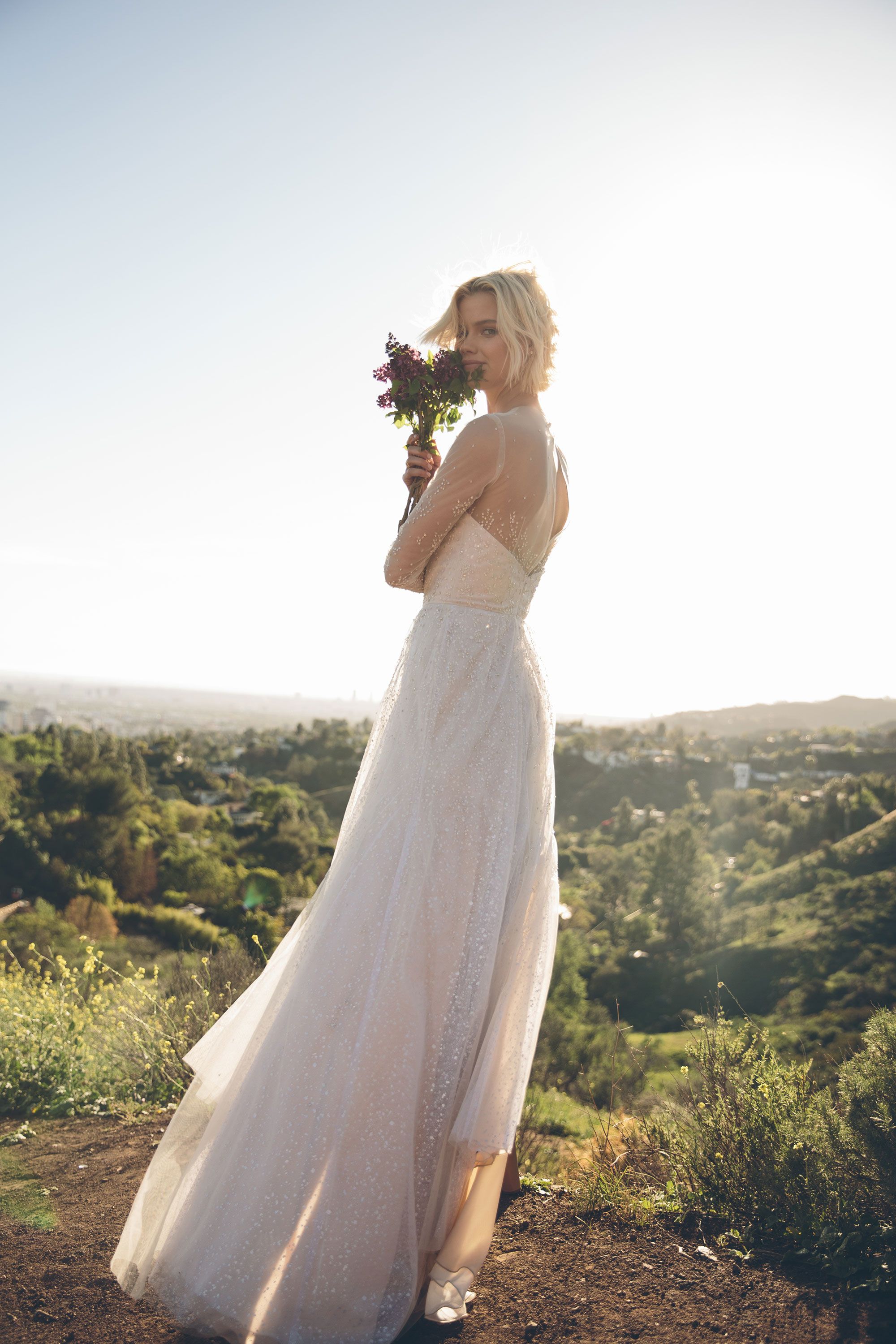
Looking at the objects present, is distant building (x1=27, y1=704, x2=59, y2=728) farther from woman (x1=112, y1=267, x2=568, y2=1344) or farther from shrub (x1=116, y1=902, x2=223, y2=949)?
woman (x1=112, y1=267, x2=568, y2=1344)

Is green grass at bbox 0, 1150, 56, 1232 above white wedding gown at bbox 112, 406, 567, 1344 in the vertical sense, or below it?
below

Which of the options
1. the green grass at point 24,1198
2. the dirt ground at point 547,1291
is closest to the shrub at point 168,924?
the green grass at point 24,1198

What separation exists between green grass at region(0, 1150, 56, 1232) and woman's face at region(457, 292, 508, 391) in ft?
8.60

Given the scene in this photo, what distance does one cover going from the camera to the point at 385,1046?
5.49ft

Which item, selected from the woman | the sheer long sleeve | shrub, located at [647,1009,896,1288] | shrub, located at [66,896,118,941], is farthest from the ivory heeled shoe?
shrub, located at [66,896,118,941]

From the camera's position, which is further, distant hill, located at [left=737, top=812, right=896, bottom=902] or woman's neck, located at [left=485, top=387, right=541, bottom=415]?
distant hill, located at [left=737, top=812, right=896, bottom=902]

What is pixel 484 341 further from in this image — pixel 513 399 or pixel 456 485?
pixel 456 485

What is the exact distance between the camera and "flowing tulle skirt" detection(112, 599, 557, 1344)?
158 cm

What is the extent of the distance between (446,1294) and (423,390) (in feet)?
6.95

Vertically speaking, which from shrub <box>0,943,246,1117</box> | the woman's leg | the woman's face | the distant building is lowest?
the distant building

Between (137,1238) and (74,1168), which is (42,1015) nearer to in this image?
(74,1168)

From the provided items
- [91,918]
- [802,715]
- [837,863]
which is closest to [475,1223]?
[91,918]

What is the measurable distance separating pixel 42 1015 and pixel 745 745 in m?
43.7

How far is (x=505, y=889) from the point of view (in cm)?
187
